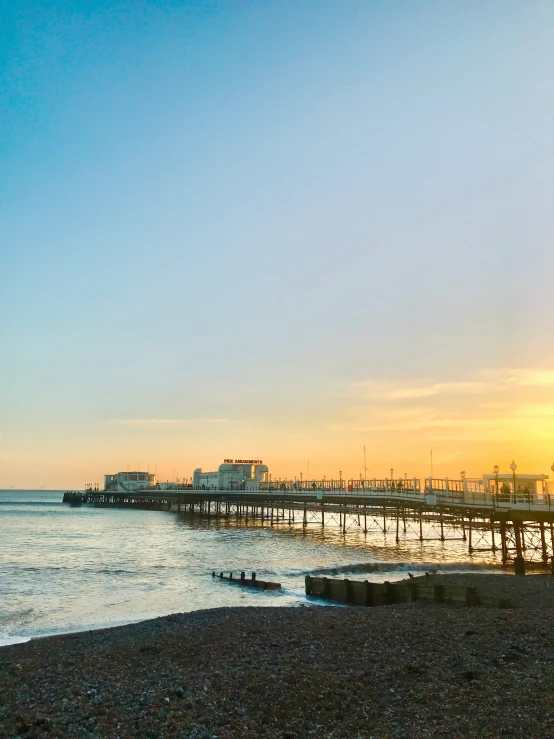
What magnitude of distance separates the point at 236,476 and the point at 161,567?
2490 inches

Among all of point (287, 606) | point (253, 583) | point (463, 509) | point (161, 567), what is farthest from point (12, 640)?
point (463, 509)

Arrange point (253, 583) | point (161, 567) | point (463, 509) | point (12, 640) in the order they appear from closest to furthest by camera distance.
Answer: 1. point (12, 640)
2. point (253, 583)
3. point (161, 567)
4. point (463, 509)

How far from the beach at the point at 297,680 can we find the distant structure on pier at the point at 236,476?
77.3 metres

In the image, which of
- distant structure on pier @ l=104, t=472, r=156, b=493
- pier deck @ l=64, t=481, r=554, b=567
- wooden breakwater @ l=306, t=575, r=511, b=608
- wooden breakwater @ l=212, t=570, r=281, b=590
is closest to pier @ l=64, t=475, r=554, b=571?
pier deck @ l=64, t=481, r=554, b=567

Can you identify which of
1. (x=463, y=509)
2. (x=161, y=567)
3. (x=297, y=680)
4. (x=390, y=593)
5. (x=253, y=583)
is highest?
(x=463, y=509)

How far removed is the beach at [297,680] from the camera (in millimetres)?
9203

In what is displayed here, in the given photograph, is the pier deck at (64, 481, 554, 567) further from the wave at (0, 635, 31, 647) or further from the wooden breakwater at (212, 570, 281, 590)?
the wave at (0, 635, 31, 647)

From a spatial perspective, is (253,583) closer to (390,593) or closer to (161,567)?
(390,593)

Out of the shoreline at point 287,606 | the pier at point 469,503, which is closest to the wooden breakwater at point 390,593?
the shoreline at point 287,606

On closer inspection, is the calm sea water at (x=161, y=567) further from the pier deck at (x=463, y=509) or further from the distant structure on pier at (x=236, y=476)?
the distant structure on pier at (x=236, y=476)

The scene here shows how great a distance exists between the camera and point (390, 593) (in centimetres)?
2188

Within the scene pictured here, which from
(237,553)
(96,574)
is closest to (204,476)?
(237,553)

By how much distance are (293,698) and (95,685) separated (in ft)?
13.0

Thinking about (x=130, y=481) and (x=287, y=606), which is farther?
(x=130, y=481)
